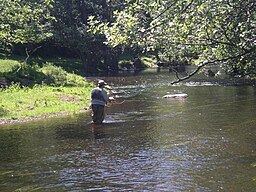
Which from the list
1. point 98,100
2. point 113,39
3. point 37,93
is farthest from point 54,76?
point 113,39

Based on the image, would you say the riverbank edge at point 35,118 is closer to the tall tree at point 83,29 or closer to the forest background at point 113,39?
the forest background at point 113,39

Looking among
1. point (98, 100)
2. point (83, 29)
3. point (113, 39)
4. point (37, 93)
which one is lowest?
point (98, 100)

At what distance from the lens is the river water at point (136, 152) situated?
10.6m

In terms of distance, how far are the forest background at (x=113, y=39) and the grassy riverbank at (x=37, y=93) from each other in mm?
52

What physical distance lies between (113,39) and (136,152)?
5306 millimetres

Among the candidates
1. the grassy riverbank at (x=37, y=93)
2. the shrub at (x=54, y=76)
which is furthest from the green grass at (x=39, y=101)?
the shrub at (x=54, y=76)

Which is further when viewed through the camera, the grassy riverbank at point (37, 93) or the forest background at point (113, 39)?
the grassy riverbank at point (37, 93)

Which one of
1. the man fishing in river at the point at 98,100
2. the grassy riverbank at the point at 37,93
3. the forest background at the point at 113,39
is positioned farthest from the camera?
the grassy riverbank at the point at 37,93

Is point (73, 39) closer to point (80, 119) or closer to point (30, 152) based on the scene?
point (80, 119)

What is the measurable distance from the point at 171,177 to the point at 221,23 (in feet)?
13.2

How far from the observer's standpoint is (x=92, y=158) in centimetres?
1323

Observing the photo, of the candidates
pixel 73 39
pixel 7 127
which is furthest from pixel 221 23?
pixel 73 39

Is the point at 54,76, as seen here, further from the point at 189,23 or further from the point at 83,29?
the point at 189,23

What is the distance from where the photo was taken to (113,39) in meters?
9.56
